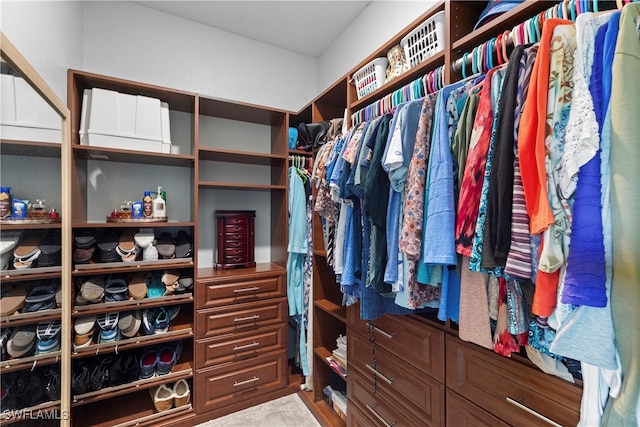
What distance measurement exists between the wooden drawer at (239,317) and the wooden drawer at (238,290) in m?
0.04

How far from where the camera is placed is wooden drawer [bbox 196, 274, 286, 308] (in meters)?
1.87

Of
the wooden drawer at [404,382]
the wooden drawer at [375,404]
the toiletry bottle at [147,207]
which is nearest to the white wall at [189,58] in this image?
the toiletry bottle at [147,207]

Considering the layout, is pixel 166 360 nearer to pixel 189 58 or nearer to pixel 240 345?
pixel 240 345

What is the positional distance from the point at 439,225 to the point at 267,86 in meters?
2.23

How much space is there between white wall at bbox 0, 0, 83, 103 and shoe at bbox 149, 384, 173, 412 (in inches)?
73.0

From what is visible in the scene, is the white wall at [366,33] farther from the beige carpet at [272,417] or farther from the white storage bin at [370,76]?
the beige carpet at [272,417]

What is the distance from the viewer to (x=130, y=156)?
1.78 m

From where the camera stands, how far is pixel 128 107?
5.69 feet

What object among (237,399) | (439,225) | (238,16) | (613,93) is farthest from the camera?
(238,16)

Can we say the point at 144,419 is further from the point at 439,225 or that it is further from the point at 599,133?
the point at 599,133

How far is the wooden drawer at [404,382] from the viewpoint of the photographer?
107cm

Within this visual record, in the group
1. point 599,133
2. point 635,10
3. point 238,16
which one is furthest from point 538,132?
point 238,16

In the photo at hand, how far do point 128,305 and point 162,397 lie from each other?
0.67m

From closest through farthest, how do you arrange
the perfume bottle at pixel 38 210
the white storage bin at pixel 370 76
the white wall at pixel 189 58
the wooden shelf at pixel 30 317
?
the wooden shelf at pixel 30 317 < the perfume bottle at pixel 38 210 < the white storage bin at pixel 370 76 < the white wall at pixel 189 58
